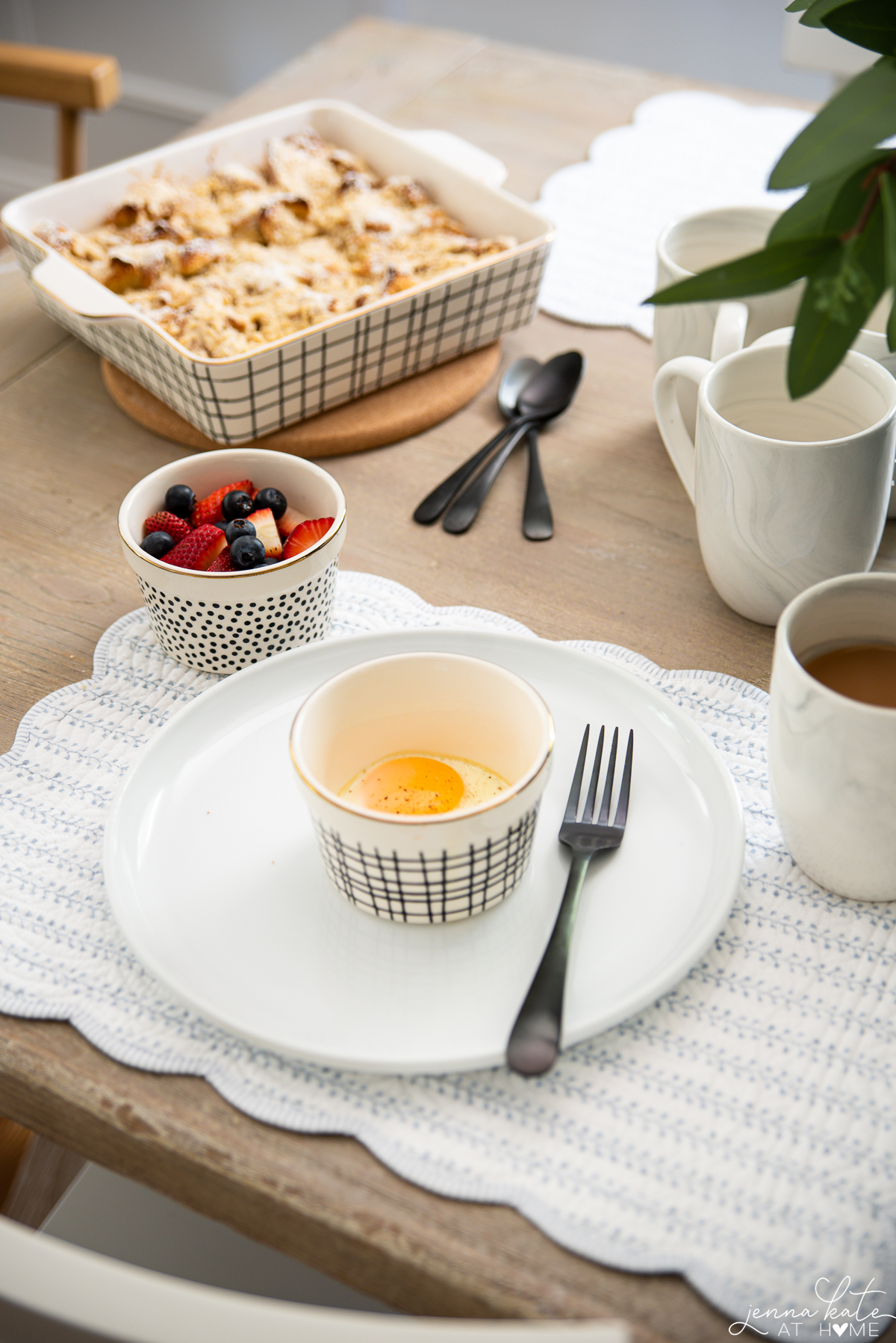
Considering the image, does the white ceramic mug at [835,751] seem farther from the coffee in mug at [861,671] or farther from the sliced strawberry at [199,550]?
the sliced strawberry at [199,550]

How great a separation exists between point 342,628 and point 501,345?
0.43 m

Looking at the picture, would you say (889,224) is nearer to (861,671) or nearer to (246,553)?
(861,671)

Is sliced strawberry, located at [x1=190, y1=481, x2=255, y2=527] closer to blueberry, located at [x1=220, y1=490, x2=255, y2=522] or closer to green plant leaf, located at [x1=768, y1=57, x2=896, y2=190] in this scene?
blueberry, located at [x1=220, y1=490, x2=255, y2=522]

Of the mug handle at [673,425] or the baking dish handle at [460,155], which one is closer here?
the mug handle at [673,425]

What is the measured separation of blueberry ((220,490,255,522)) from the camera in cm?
73

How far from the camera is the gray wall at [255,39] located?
7.92 feet

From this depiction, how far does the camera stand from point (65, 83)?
58.2 inches

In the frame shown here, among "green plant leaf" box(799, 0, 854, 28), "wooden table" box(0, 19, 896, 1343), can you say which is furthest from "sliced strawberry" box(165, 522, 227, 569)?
"green plant leaf" box(799, 0, 854, 28)

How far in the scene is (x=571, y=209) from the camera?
127 centimetres

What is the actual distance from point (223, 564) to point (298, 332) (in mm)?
280

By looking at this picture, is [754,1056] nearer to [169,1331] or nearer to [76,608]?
[169,1331]

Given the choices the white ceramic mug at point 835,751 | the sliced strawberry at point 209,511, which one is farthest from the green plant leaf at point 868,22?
the sliced strawberry at point 209,511

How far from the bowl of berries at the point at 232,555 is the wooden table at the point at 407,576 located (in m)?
0.09

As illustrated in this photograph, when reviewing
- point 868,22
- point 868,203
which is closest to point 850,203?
point 868,203
